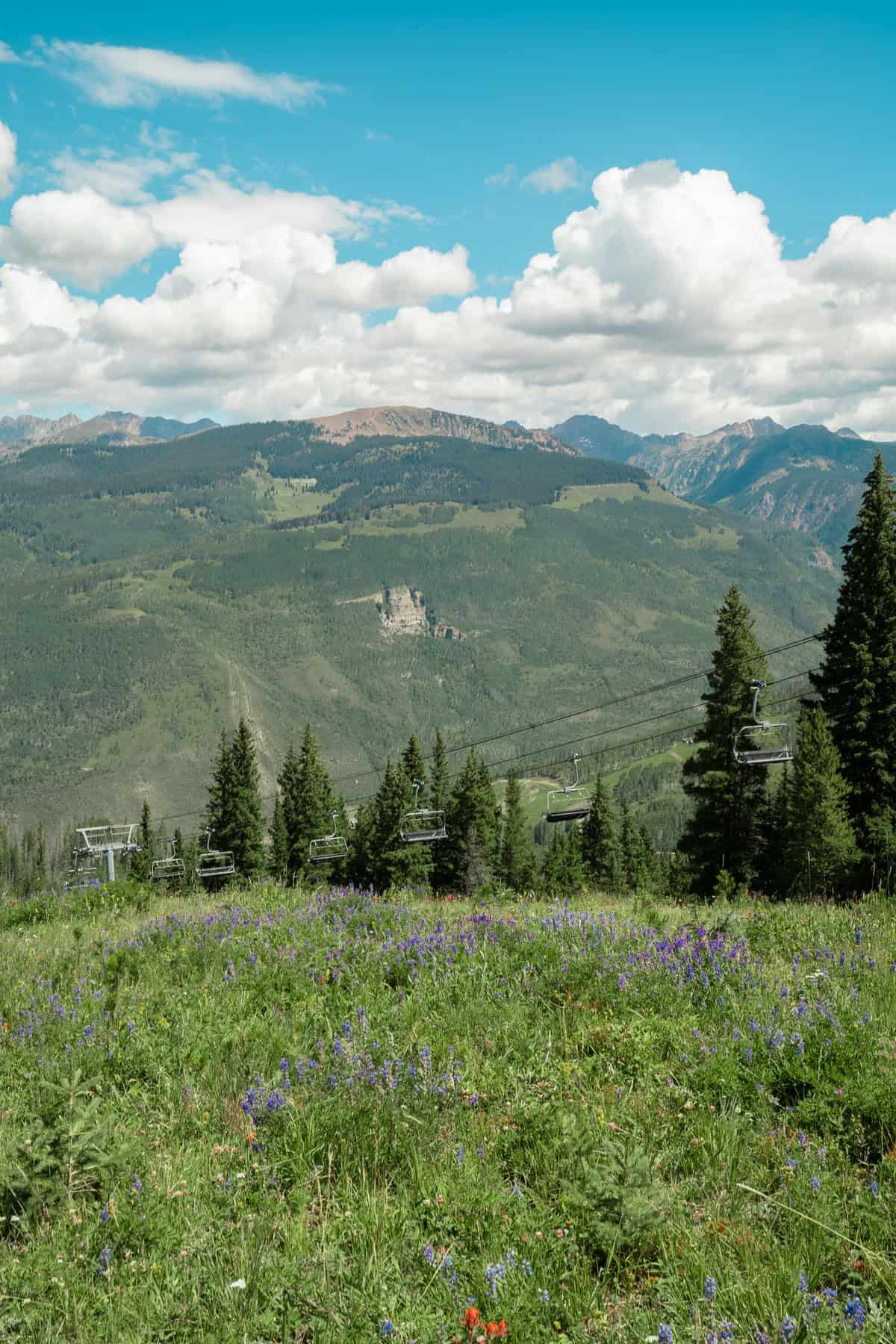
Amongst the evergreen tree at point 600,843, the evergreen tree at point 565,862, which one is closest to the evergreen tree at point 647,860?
the evergreen tree at point 600,843

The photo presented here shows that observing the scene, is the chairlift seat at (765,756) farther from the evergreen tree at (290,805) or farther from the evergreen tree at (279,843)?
the evergreen tree at (279,843)

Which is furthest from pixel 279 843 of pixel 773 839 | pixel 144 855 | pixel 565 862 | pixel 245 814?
pixel 773 839

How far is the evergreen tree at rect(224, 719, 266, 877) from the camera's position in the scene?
7031cm

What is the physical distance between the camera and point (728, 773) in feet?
122

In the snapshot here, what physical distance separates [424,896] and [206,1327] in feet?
34.5

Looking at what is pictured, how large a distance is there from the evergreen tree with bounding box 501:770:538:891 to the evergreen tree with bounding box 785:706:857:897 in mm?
41944

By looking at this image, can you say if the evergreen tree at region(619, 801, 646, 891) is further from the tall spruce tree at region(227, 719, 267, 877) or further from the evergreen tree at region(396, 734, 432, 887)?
the tall spruce tree at region(227, 719, 267, 877)

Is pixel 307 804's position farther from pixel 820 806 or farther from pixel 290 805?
pixel 820 806

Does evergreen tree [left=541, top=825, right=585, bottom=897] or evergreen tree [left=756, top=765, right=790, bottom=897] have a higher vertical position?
evergreen tree [left=756, top=765, right=790, bottom=897]

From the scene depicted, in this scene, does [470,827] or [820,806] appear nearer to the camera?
[820,806]

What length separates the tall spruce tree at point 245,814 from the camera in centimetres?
7031

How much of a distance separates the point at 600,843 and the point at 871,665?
48.2m

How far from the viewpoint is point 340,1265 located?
13.5ft

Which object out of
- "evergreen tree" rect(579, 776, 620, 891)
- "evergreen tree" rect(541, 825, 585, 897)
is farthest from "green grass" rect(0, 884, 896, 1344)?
"evergreen tree" rect(579, 776, 620, 891)
